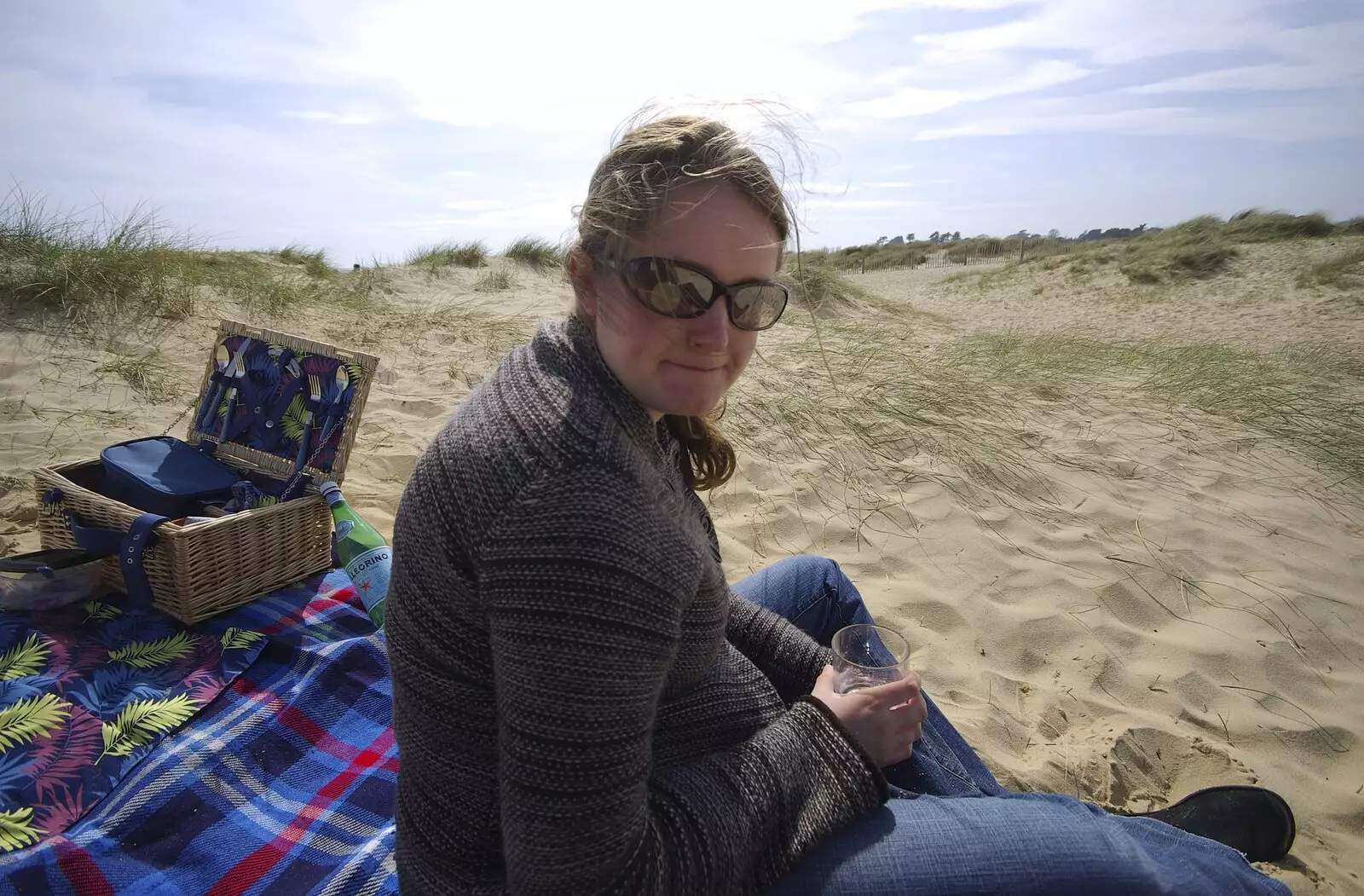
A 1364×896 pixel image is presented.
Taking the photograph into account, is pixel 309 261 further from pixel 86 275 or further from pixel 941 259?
pixel 941 259

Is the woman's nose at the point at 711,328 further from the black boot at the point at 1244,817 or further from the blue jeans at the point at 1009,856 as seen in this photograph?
the black boot at the point at 1244,817

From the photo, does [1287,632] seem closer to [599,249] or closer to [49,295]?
[599,249]

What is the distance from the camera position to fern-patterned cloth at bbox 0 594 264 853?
171 cm

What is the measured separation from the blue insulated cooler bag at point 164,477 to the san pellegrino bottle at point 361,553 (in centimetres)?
40

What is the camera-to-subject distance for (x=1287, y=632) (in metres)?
2.65

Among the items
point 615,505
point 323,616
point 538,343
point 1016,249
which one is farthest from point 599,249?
point 1016,249

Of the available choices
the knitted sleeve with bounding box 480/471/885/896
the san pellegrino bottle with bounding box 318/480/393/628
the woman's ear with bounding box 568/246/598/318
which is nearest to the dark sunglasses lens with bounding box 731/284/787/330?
the woman's ear with bounding box 568/246/598/318

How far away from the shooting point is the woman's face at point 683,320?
1080 mm

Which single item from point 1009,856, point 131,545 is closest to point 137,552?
point 131,545

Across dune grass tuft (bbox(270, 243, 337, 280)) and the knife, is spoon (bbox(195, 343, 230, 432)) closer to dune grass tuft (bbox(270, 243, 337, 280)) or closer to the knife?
the knife

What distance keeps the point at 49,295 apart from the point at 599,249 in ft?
18.6

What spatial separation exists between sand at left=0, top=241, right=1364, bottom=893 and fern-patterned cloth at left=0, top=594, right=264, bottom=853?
38.4 inches

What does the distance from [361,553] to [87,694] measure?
781 millimetres

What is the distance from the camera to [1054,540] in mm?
3264
